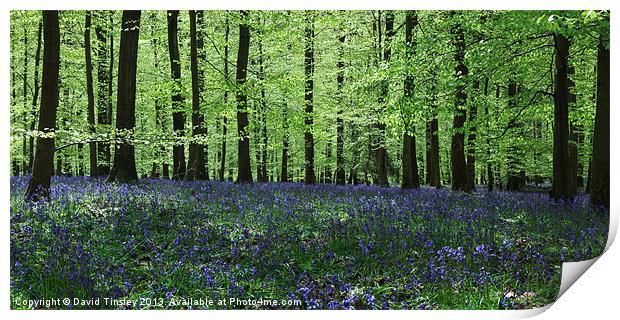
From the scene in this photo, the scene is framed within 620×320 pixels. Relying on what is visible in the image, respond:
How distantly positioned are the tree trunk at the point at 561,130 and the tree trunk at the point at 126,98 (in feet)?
28.4

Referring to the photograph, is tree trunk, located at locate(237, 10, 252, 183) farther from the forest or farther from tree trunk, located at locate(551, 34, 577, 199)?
tree trunk, located at locate(551, 34, 577, 199)

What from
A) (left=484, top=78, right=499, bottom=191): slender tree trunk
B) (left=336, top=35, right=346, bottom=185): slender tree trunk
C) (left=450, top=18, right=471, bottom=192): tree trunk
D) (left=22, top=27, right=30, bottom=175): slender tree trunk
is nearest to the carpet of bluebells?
(left=22, top=27, right=30, bottom=175): slender tree trunk

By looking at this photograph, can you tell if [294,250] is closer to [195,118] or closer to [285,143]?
[195,118]

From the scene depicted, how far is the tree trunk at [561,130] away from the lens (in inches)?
335

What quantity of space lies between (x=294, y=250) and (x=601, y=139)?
6.04 meters

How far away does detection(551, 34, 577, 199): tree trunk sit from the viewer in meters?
8.50

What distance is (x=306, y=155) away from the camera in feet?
40.4

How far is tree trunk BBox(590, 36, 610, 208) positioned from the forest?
27mm

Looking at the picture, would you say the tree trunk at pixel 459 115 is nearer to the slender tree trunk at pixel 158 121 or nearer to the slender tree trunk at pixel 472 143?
the slender tree trunk at pixel 472 143

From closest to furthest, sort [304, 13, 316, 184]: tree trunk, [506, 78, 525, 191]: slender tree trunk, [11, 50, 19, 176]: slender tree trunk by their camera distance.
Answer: [11, 50, 19, 176]: slender tree trunk < [506, 78, 525, 191]: slender tree trunk < [304, 13, 316, 184]: tree trunk

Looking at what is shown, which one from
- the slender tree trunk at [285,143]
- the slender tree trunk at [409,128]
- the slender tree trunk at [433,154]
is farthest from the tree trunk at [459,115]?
the slender tree trunk at [285,143]

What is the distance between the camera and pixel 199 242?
6051mm

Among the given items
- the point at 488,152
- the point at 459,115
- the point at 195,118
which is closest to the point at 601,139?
the point at 459,115

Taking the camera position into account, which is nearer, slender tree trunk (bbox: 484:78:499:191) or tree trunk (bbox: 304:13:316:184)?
slender tree trunk (bbox: 484:78:499:191)
